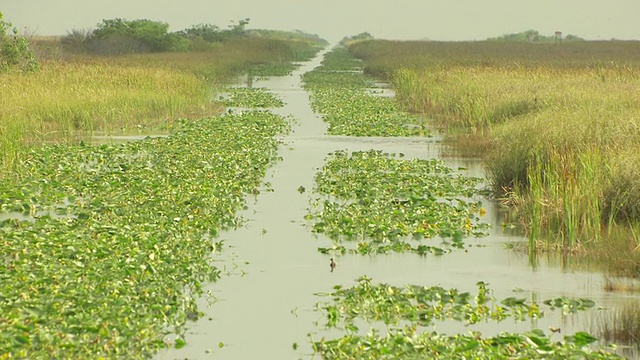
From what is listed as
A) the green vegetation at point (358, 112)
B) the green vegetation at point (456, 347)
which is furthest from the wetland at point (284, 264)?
the green vegetation at point (358, 112)

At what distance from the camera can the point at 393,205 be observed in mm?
17094

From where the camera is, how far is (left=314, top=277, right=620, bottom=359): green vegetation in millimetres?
9250

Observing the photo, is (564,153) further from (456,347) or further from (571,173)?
(456,347)

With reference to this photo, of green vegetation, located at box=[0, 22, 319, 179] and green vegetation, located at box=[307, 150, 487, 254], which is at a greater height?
green vegetation, located at box=[0, 22, 319, 179]

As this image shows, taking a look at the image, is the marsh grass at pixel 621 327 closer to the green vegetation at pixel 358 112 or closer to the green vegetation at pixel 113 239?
the green vegetation at pixel 113 239

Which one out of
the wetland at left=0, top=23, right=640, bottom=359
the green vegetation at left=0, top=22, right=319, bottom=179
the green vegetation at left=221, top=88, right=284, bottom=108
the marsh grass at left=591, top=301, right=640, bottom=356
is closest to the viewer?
the wetland at left=0, top=23, right=640, bottom=359

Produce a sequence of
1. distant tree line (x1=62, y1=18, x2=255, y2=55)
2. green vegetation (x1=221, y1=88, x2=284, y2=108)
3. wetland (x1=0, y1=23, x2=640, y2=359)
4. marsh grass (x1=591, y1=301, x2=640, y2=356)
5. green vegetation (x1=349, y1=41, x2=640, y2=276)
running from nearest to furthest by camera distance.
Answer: wetland (x1=0, y1=23, x2=640, y2=359), marsh grass (x1=591, y1=301, x2=640, y2=356), green vegetation (x1=349, y1=41, x2=640, y2=276), green vegetation (x1=221, y1=88, x2=284, y2=108), distant tree line (x1=62, y1=18, x2=255, y2=55)

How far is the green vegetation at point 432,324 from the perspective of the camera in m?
9.25

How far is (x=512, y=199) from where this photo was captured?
17.8 m

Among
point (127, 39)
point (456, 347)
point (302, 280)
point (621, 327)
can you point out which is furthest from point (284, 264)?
point (127, 39)

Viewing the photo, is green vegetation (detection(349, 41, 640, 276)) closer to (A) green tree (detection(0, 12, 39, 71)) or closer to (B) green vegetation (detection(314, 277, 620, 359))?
(B) green vegetation (detection(314, 277, 620, 359))

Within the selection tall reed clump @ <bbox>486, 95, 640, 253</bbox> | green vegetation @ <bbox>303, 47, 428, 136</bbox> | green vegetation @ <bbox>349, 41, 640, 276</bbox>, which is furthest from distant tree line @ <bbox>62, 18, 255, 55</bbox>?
tall reed clump @ <bbox>486, 95, 640, 253</bbox>

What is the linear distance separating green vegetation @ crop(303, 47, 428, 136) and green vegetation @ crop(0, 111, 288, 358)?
5482 millimetres

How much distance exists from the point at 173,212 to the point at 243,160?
668 centimetres
